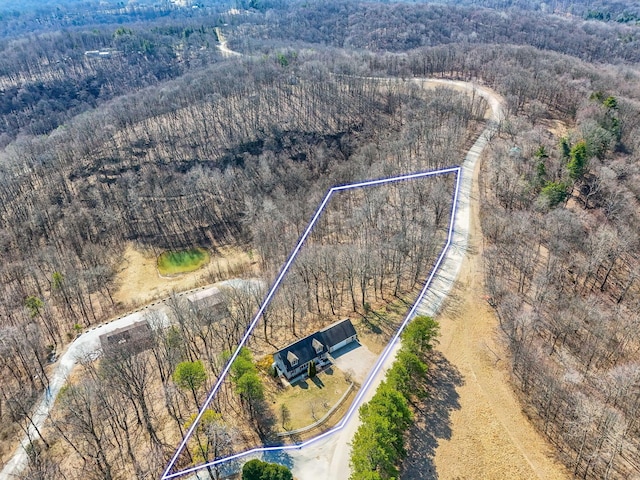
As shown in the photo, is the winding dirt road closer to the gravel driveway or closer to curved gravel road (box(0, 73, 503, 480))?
curved gravel road (box(0, 73, 503, 480))

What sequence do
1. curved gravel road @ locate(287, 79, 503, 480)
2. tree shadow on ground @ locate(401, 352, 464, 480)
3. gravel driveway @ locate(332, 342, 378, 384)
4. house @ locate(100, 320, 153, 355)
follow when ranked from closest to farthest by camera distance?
1. tree shadow on ground @ locate(401, 352, 464, 480)
2. curved gravel road @ locate(287, 79, 503, 480)
3. gravel driveway @ locate(332, 342, 378, 384)
4. house @ locate(100, 320, 153, 355)

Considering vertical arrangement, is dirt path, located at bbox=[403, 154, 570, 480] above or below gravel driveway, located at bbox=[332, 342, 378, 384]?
above

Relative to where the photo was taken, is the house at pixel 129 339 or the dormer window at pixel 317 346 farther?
the house at pixel 129 339

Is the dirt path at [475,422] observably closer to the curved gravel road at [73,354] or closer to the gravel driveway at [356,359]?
the gravel driveway at [356,359]

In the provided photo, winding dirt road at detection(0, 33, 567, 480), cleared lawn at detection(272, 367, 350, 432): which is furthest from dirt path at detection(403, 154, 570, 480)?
cleared lawn at detection(272, 367, 350, 432)

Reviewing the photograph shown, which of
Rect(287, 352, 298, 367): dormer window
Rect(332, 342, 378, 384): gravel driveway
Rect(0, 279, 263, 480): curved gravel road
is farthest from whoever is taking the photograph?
Rect(332, 342, 378, 384): gravel driveway

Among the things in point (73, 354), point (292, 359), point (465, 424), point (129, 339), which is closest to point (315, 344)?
point (292, 359)

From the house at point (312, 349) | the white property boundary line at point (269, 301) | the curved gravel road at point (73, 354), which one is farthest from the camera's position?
the house at point (312, 349)

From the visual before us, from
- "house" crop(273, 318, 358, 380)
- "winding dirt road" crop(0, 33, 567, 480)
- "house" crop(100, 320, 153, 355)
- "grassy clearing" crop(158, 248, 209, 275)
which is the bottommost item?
"grassy clearing" crop(158, 248, 209, 275)

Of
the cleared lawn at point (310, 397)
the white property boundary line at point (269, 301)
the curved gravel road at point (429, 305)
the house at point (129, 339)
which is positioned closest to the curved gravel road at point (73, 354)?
the house at point (129, 339)
